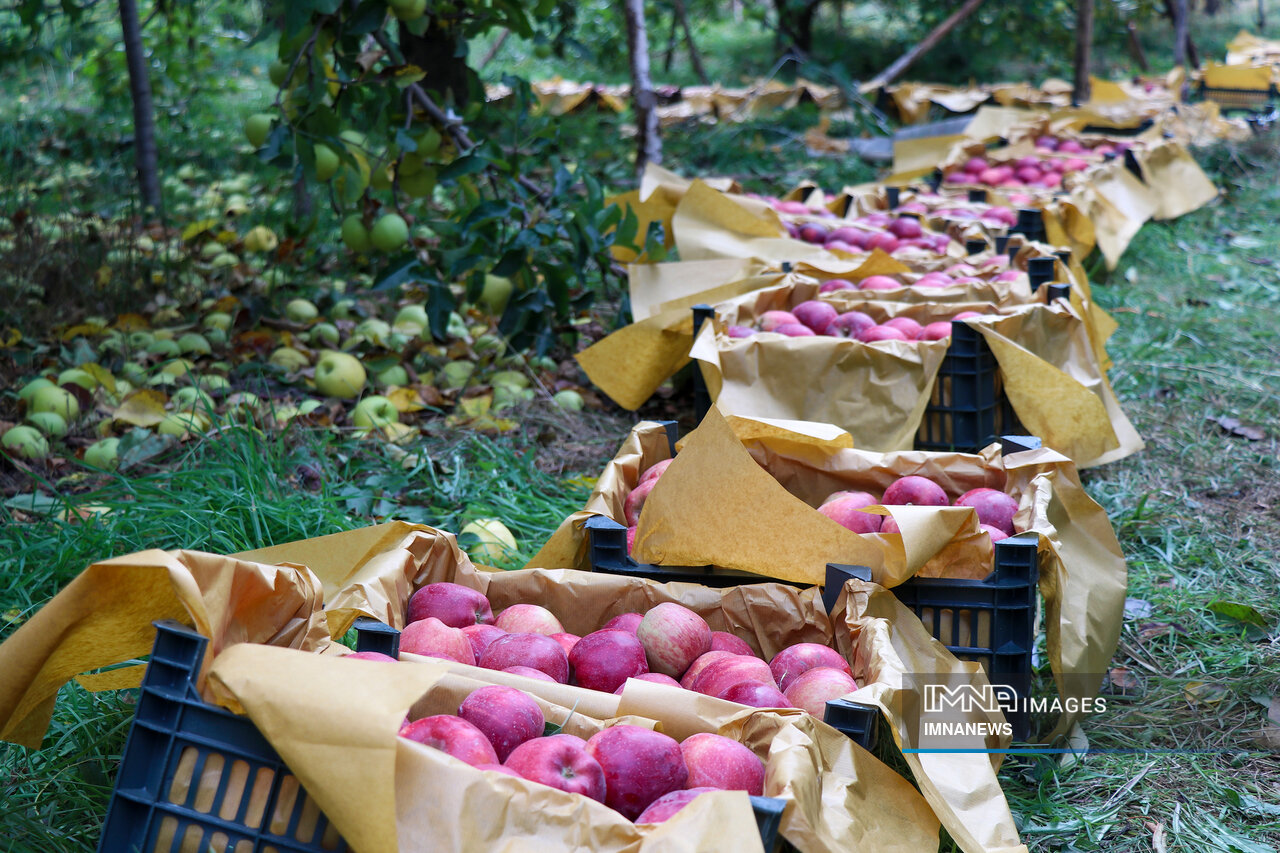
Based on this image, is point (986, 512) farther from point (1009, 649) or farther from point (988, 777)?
point (988, 777)

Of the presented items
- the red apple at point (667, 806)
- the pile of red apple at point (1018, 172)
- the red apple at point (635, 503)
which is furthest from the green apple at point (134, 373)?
the pile of red apple at point (1018, 172)

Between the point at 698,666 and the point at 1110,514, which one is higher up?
the point at 698,666

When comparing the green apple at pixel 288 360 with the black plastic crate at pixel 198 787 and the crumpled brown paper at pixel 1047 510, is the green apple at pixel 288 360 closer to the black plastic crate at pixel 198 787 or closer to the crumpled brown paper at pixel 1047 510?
the crumpled brown paper at pixel 1047 510

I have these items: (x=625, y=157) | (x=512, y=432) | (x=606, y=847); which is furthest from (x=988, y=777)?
(x=625, y=157)

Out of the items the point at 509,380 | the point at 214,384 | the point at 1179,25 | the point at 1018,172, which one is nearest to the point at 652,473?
the point at 509,380

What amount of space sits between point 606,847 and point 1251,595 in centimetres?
217

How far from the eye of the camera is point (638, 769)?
1.33 m

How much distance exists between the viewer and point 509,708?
56.1 inches

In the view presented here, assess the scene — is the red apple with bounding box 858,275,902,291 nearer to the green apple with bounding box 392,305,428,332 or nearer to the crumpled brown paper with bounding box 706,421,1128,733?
the crumpled brown paper with bounding box 706,421,1128,733

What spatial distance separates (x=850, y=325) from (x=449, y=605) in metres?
1.67

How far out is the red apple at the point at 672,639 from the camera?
1749 mm

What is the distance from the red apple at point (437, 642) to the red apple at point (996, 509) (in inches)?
40.8

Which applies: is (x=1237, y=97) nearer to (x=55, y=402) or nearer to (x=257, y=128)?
(x=257, y=128)

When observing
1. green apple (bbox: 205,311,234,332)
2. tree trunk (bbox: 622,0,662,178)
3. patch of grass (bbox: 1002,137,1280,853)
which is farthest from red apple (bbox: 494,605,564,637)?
tree trunk (bbox: 622,0,662,178)
